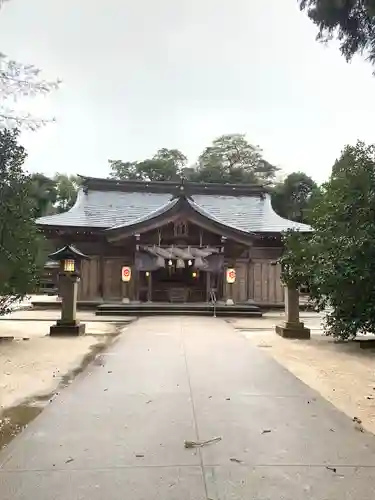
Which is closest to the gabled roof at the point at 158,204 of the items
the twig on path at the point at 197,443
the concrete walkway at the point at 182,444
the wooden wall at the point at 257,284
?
the wooden wall at the point at 257,284

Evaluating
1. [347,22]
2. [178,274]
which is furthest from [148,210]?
[347,22]

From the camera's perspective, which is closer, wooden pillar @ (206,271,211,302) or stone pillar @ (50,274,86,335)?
stone pillar @ (50,274,86,335)

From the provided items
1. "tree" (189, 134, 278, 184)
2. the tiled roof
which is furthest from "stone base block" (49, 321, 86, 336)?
"tree" (189, 134, 278, 184)

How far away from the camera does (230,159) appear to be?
51406 millimetres

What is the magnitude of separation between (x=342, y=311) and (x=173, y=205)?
12.0 metres

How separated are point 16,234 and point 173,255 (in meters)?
10.8

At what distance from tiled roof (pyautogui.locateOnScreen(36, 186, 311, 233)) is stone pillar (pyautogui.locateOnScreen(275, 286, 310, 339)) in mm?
10764

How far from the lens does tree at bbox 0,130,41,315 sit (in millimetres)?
8617

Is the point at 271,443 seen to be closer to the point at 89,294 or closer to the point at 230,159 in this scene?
the point at 89,294

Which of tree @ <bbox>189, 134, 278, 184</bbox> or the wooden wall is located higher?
tree @ <bbox>189, 134, 278, 184</bbox>

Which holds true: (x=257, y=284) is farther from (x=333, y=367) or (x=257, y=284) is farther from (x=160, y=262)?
(x=333, y=367)

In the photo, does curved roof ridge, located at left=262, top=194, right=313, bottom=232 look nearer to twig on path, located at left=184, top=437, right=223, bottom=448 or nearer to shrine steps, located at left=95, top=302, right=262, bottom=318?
shrine steps, located at left=95, top=302, right=262, bottom=318

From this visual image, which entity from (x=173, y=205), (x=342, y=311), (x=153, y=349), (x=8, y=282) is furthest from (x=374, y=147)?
(x=173, y=205)

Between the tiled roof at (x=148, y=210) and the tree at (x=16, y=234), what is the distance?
Answer: 1094 cm
